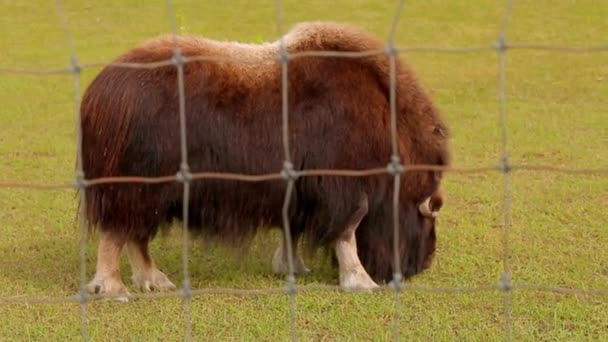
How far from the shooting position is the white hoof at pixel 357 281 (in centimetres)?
393

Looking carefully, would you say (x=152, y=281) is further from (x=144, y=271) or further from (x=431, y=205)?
(x=431, y=205)

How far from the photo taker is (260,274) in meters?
4.17

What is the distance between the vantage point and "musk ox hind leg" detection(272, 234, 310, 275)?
4.12 meters

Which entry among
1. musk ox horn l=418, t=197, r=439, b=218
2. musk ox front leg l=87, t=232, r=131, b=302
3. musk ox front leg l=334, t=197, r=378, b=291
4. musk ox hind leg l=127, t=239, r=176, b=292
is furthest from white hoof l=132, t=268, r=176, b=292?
musk ox horn l=418, t=197, r=439, b=218

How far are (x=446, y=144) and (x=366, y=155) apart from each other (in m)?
0.44

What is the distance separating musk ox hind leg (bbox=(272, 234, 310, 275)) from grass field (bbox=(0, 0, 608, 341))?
0.14ft

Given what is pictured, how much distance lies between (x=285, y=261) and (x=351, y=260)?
271mm

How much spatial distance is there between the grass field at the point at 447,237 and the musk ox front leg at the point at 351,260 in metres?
0.16

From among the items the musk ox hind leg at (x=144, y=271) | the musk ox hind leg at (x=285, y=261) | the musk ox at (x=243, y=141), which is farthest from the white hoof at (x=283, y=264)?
the musk ox hind leg at (x=144, y=271)

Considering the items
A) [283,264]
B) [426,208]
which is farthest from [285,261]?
[426,208]

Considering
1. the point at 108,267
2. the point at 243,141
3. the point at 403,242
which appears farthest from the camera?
the point at 403,242

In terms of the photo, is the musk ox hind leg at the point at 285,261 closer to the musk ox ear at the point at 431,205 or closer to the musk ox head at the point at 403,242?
the musk ox head at the point at 403,242

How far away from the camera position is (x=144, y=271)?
3.99 m

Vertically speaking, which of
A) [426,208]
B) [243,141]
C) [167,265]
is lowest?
[167,265]
